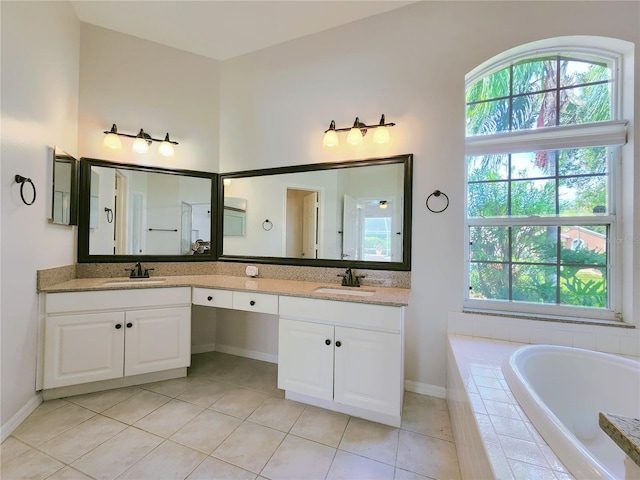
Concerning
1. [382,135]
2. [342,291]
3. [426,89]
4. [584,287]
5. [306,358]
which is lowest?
[306,358]

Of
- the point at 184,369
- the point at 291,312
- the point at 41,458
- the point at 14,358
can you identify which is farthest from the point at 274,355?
the point at 14,358

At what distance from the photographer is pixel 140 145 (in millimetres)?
2451

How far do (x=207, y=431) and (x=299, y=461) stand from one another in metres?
0.60

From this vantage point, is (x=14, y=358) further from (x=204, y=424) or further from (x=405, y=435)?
(x=405, y=435)

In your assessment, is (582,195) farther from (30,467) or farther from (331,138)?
(30,467)

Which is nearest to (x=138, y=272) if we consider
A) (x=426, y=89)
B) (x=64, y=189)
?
(x=64, y=189)

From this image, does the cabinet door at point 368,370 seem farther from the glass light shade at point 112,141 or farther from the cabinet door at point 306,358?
the glass light shade at point 112,141

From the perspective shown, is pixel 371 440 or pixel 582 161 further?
pixel 582 161

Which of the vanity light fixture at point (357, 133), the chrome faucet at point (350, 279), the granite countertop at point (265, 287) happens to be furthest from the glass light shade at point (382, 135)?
A: the granite countertop at point (265, 287)

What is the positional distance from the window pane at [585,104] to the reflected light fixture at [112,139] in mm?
3492

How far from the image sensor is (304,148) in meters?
2.46

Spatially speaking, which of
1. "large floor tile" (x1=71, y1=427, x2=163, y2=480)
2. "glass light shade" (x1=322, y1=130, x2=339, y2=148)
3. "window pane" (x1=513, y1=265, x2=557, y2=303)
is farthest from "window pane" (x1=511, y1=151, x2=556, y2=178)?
"large floor tile" (x1=71, y1=427, x2=163, y2=480)

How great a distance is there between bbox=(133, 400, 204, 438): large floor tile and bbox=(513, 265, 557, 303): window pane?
2392mm

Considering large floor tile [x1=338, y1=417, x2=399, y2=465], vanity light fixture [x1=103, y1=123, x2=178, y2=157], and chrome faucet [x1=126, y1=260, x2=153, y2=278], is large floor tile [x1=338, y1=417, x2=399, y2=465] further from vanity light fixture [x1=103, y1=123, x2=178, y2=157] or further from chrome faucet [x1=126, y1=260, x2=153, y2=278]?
vanity light fixture [x1=103, y1=123, x2=178, y2=157]
